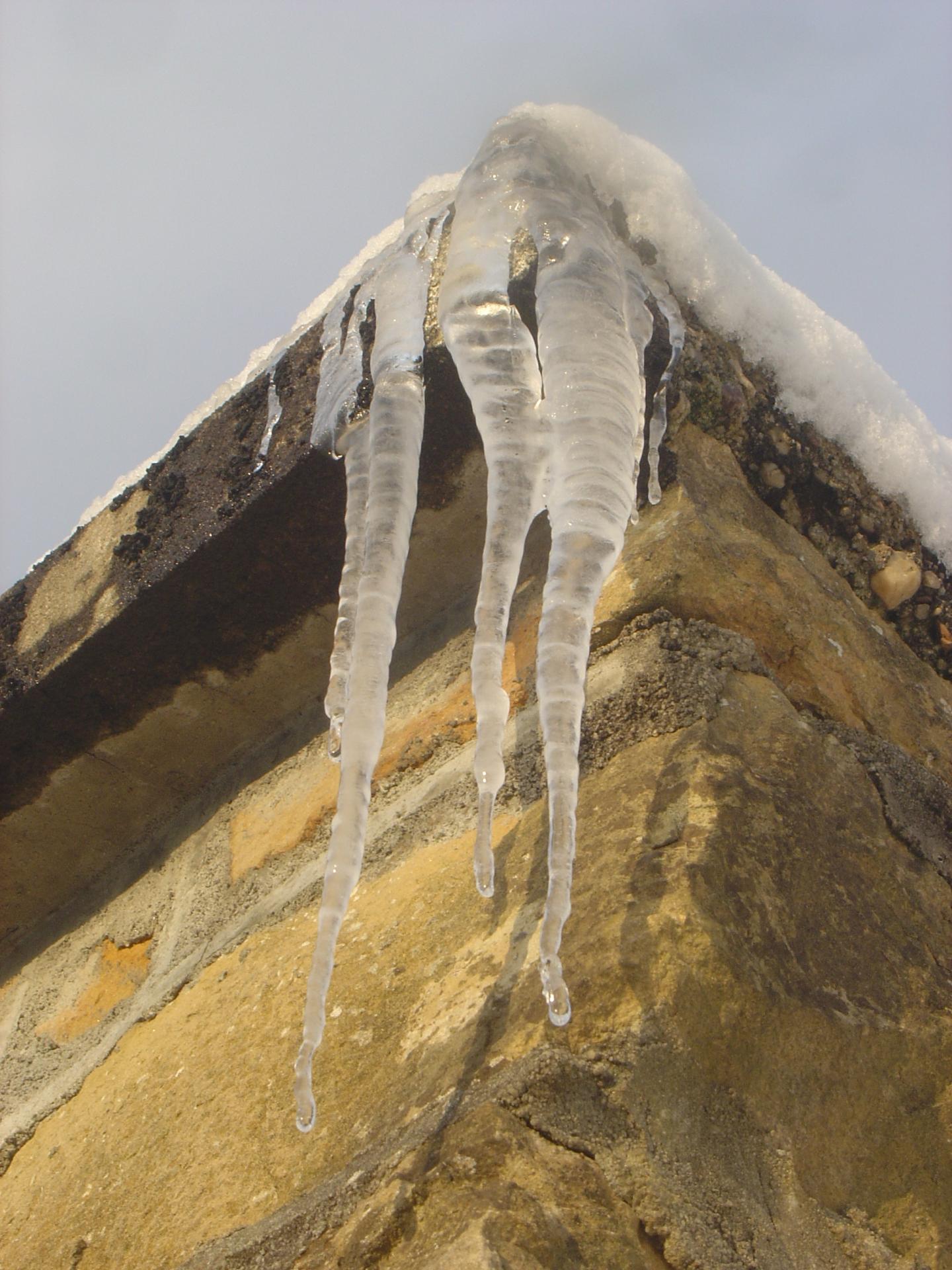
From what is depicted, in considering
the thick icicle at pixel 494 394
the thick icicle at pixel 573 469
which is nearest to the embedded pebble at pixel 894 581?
the thick icicle at pixel 573 469

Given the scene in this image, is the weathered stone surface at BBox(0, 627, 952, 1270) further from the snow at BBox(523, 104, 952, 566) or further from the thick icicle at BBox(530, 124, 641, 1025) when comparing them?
the snow at BBox(523, 104, 952, 566)

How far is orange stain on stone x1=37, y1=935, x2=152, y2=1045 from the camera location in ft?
4.67

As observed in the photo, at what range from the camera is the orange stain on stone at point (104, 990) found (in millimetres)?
1425

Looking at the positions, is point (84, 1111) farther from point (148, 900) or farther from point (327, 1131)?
point (327, 1131)

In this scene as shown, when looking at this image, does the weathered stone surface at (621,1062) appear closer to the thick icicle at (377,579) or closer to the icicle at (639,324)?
the thick icicle at (377,579)

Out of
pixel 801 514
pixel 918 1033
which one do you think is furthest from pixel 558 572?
pixel 801 514

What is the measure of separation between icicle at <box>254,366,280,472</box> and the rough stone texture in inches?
1.0

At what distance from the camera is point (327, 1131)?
2.82ft

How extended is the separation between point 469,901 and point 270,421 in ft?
2.51

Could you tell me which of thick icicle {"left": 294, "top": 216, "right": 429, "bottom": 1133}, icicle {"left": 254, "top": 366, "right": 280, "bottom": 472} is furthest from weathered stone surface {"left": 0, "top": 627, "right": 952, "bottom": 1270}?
icicle {"left": 254, "top": 366, "right": 280, "bottom": 472}

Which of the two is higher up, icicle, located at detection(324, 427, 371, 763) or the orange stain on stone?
icicle, located at detection(324, 427, 371, 763)

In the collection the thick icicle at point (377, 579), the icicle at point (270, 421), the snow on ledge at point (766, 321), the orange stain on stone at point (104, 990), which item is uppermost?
the snow on ledge at point (766, 321)

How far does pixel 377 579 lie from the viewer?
1005mm

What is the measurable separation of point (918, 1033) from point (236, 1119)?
65 cm
